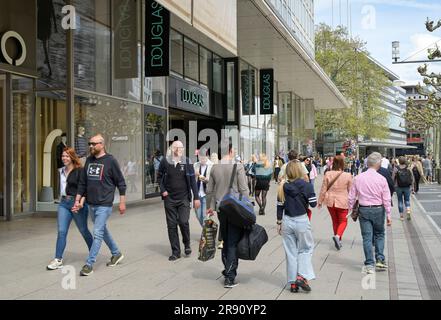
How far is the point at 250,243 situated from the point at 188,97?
582 inches

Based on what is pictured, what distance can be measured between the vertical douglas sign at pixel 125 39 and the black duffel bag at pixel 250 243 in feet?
31.0

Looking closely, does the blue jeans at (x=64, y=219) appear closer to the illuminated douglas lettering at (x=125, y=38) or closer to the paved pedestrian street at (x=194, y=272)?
the paved pedestrian street at (x=194, y=272)

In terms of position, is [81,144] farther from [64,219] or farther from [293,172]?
[293,172]

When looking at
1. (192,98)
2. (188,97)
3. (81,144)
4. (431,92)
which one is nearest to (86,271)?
(81,144)

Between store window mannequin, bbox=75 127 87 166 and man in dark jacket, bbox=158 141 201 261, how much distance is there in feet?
19.0

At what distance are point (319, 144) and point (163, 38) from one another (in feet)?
194

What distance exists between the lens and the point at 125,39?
48.7 ft

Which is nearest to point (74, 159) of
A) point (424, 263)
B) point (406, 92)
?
point (424, 263)

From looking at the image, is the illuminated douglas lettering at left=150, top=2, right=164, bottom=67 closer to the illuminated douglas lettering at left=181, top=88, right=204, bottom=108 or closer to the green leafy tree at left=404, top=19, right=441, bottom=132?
the illuminated douglas lettering at left=181, top=88, right=204, bottom=108

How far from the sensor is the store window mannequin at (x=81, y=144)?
42.0 feet

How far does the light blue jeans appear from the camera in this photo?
572cm

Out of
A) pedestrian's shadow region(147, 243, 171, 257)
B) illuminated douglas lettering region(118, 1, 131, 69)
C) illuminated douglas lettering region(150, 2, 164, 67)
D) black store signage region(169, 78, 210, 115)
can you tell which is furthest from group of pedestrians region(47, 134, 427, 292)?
black store signage region(169, 78, 210, 115)

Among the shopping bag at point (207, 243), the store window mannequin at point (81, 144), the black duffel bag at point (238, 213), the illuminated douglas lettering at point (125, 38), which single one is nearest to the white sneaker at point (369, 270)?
the black duffel bag at point (238, 213)

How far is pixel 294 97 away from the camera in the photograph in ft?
134
